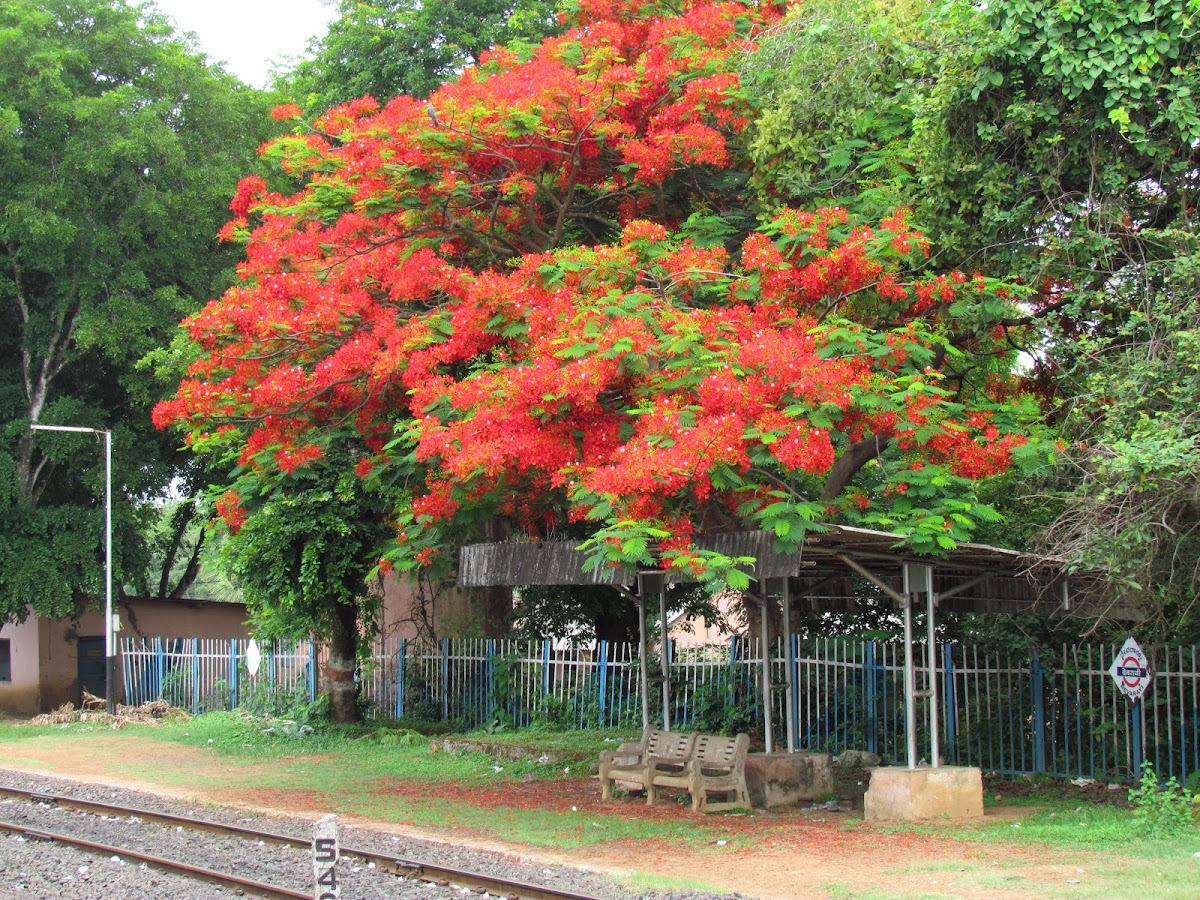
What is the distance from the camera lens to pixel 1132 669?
11461 millimetres

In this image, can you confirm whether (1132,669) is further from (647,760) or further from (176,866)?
(176,866)

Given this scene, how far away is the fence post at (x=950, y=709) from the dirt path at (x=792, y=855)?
2635 mm

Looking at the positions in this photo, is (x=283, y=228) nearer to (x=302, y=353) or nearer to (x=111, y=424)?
(x=302, y=353)

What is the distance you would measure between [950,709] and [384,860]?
7.33 metres

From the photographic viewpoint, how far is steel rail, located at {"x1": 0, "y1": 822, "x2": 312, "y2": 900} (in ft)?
29.4

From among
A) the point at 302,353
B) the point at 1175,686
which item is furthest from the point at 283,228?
the point at 1175,686

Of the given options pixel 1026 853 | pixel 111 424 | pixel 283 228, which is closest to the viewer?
pixel 1026 853

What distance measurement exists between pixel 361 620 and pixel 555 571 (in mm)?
9698

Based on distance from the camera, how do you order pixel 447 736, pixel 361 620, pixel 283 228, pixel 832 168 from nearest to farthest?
pixel 832 168 < pixel 283 228 < pixel 447 736 < pixel 361 620

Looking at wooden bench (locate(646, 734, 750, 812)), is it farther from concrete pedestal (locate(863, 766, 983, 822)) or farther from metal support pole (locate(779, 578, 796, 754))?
concrete pedestal (locate(863, 766, 983, 822))

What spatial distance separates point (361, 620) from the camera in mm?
21516

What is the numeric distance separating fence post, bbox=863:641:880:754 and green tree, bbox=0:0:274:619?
15.8 metres

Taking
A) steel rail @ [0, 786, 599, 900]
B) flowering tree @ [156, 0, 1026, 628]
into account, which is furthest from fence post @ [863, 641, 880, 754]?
steel rail @ [0, 786, 599, 900]

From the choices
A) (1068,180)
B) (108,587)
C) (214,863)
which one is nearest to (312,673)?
(108,587)
